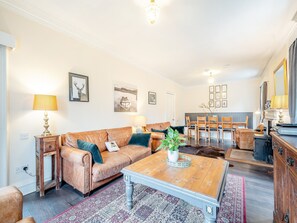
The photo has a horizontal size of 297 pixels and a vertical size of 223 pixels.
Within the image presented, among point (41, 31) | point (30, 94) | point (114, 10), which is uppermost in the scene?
point (114, 10)

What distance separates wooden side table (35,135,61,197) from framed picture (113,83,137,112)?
1.64m

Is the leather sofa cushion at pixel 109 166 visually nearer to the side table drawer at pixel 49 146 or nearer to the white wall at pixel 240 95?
the side table drawer at pixel 49 146

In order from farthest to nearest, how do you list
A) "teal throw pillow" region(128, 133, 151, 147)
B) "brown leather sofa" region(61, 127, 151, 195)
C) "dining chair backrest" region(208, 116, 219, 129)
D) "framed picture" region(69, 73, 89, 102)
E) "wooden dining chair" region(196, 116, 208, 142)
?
"wooden dining chair" region(196, 116, 208, 142)
"dining chair backrest" region(208, 116, 219, 129)
"teal throw pillow" region(128, 133, 151, 147)
"framed picture" region(69, 73, 89, 102)
"brown leather sofa" region(61, 127, 151, 195)

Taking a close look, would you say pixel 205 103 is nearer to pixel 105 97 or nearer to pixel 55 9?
pixel 105 97

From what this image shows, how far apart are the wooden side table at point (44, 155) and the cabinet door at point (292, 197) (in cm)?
268

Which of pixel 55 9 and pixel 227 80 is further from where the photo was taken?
pixel 227 80

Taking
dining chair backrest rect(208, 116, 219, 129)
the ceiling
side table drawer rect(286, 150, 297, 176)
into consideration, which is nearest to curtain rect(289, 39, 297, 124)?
the ceiling

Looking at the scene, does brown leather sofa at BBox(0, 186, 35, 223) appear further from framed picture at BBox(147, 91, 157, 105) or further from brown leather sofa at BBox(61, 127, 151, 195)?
framed picture at BBox(147, 91, 157, 105)

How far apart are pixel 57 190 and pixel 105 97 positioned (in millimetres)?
1960

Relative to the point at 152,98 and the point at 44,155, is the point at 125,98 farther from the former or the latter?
the point at 44,155

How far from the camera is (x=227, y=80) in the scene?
659 centimetres

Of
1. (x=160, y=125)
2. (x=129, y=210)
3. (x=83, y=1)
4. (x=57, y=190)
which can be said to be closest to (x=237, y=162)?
(x=160, y=125)

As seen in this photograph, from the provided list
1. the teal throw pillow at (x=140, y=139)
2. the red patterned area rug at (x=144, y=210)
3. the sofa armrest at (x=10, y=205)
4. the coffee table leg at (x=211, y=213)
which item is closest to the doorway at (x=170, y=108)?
the teal throw pillow at (x=140, y=139)

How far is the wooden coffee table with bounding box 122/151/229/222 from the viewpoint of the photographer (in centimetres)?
120
